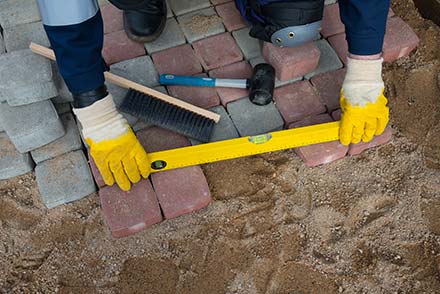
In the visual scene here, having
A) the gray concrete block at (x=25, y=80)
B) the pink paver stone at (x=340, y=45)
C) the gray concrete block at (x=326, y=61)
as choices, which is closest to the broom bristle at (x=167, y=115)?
the gray concrete block at (x=25, y=80)

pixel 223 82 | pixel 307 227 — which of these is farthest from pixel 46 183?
pixel 307 227

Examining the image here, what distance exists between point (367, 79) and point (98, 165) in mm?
1102

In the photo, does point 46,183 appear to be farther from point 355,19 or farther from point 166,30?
point 355,19

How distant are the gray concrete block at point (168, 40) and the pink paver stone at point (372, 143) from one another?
950mm

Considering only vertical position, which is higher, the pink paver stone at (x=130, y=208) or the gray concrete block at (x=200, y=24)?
the gray concrete block at (x=200, y=24)

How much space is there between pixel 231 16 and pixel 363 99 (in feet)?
2.87

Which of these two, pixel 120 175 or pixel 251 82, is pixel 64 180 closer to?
pixel 120 175

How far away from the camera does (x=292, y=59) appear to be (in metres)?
2.21

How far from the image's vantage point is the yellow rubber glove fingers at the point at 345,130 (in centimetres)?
199

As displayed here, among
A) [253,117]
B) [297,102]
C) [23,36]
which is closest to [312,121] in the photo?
[297,102]

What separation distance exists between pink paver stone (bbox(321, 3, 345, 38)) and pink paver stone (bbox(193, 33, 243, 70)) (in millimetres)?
448

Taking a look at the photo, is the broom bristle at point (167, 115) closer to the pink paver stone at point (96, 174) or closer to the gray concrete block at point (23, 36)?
the pink paver stone at point (96, 174)

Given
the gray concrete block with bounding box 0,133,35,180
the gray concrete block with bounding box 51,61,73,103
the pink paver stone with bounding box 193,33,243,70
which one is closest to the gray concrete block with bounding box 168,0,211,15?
the pink paver stone with bounding box 193,33,243,70

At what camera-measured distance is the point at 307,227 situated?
2000mm
